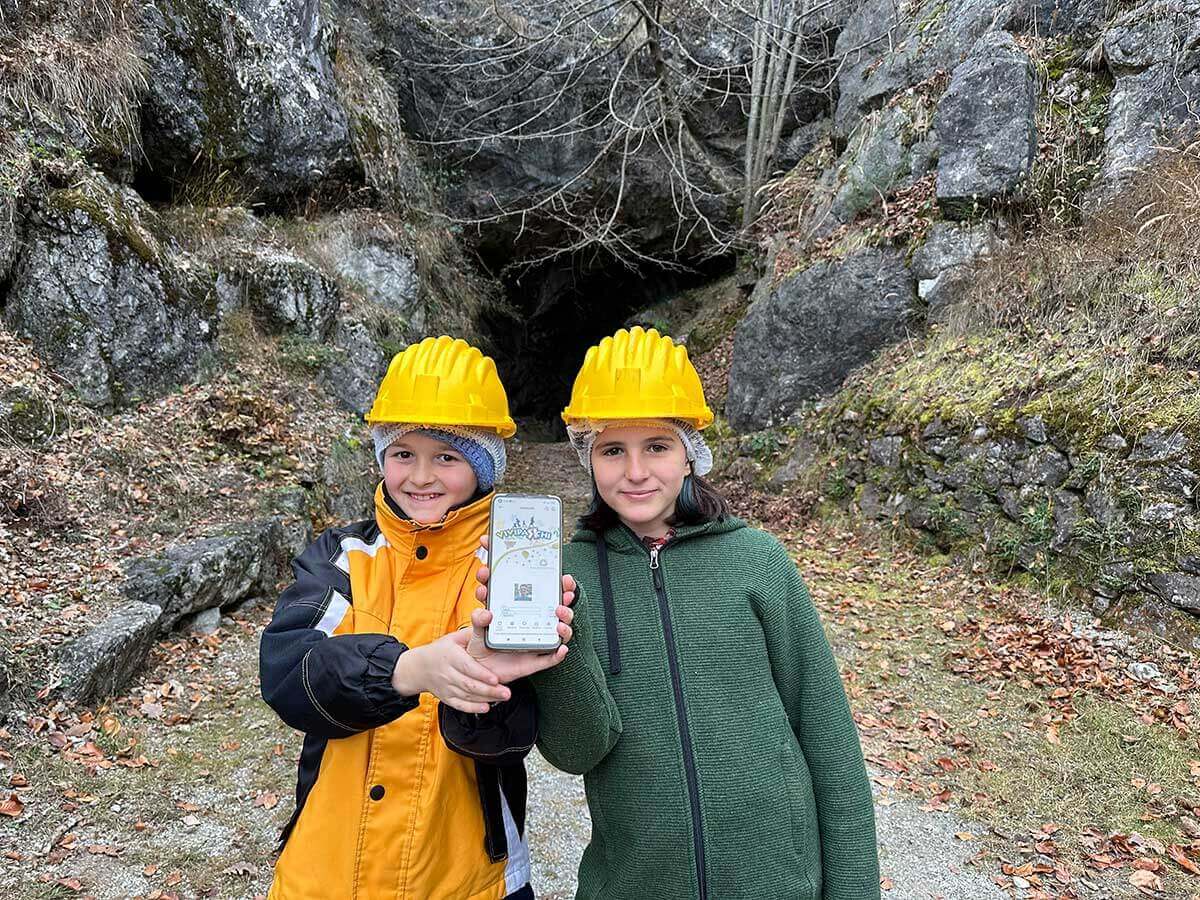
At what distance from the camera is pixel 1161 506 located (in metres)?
4.97

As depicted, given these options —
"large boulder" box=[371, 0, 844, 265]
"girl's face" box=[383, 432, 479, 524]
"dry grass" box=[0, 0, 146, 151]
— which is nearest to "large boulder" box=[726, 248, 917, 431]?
"large boulder" box=[371, 0, 844, 265]

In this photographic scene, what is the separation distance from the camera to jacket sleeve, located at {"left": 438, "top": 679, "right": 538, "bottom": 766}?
1.39 metres

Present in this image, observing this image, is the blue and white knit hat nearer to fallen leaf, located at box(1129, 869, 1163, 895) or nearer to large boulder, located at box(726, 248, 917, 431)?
fallen leaf, located at box(1129, 869, 1163, 895)

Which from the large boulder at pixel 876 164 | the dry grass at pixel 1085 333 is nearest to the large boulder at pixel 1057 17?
the large boulder at pixel 876 164

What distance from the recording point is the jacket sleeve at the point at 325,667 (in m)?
1.38

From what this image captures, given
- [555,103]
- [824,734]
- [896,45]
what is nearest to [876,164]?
[896,45]

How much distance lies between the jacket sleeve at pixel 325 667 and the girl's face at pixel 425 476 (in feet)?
0.83

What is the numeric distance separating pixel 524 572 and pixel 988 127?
10.1 m

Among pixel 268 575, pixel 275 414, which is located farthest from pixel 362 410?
pixel 268 575

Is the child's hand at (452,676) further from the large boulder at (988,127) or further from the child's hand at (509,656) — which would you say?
the large boulder at (988,127)

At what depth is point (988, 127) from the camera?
867cm

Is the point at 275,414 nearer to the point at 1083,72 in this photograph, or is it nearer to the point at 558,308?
the point at 1083,72

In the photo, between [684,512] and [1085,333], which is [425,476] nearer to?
[684,512]

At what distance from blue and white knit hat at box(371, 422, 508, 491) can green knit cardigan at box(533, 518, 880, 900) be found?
37 centimetres
